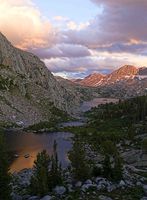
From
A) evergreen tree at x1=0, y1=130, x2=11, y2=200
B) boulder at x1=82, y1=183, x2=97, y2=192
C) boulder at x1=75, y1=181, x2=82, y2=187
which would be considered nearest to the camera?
evergreen tree at x1=0, y1=130, x2=11, y2=200

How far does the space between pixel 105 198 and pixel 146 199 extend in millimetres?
7339

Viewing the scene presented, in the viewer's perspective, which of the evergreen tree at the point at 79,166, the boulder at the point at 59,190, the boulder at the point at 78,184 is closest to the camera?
the boulder at the point at 59,190

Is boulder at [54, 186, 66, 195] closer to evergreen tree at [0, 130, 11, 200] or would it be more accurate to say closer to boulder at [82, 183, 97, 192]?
boulder at [82, 183, 97, 192]

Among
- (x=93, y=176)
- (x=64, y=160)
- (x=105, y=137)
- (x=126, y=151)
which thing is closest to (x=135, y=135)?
(x=105, y=137)

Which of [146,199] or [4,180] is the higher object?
[4,180]

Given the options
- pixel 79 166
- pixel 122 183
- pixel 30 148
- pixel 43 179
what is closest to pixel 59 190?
pixel 43 179

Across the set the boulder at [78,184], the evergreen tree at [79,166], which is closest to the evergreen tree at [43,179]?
the boulder at [78,184]

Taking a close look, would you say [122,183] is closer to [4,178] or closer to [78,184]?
[78,184]

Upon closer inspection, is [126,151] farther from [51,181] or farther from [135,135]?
[51,181]

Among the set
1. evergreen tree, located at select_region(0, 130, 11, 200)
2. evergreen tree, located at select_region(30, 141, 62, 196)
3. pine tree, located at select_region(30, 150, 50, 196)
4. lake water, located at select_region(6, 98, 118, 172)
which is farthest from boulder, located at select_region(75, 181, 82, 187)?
lake water, located at select_region(6, 98, 118, 172)

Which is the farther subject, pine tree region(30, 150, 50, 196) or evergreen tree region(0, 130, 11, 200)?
pine tree region(30, 150, 50, 196)

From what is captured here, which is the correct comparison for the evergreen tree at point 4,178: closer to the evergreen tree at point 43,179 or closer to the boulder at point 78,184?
the evergreen tree at point 43,179

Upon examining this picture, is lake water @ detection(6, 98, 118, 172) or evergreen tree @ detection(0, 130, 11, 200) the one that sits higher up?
evergreen tree @ detection(0, 130, 11, 200)

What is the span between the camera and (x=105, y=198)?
6838cm
